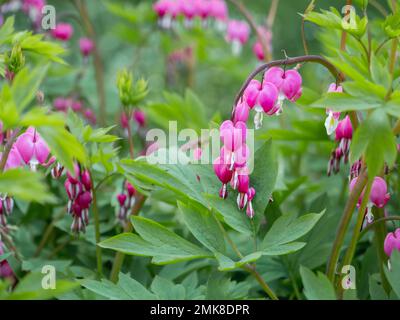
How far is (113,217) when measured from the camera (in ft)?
6.33

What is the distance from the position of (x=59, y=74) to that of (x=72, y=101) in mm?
138

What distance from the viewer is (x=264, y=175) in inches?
55.3

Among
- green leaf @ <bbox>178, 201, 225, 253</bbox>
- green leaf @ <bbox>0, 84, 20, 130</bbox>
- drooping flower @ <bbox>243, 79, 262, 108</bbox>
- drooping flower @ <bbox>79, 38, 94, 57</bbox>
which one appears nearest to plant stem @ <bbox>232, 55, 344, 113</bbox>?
drooping flower @ <bbox>243, 79, 262, 108</bbox>

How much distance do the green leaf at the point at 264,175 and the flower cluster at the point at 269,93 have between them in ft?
0.29

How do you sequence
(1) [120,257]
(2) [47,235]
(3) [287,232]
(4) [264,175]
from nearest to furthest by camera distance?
(3) [287,232]
(4) [264,175]
(1) [120,257]
(2) [47,235]

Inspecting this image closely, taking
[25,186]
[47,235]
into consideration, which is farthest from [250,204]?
[47,235]

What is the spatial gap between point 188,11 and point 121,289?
75.5 inches

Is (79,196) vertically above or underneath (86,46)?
underneath

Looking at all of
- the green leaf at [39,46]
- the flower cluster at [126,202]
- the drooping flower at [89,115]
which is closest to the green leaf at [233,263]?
the flower cluster at [126,202]

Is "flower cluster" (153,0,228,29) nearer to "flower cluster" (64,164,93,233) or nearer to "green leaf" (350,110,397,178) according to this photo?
"flower cluster" (64,164,93,233)

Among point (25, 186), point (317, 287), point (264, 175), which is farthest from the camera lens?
point (264, 175)

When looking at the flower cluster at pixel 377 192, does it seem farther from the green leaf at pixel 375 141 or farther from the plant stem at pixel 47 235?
the plant stem at pixel 47 235

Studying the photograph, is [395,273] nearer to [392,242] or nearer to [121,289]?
[392,242]

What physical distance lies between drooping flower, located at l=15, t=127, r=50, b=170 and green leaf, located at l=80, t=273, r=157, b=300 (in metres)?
0.28
